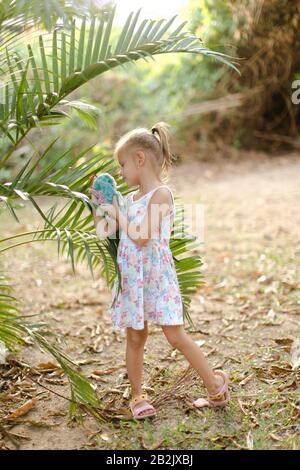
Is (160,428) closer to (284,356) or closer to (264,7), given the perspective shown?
(284,356)

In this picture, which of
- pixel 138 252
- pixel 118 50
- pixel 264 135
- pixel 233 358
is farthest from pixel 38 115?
Answer: pixel 264 135

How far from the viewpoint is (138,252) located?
278 cm

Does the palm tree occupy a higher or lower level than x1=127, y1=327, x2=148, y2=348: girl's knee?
higher

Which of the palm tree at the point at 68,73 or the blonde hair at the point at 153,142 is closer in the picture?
the palm tree at the point at 68,73

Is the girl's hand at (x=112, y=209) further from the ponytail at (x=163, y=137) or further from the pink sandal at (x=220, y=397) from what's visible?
the pink sandal at (x=220, y=397)

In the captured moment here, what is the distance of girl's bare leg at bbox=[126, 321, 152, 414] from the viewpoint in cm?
288

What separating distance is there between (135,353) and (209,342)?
118 centimetres

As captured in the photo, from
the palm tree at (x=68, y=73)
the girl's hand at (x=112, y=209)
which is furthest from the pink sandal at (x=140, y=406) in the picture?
the girl's hand at (x=112, y=209)

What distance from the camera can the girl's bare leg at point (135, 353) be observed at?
288cm

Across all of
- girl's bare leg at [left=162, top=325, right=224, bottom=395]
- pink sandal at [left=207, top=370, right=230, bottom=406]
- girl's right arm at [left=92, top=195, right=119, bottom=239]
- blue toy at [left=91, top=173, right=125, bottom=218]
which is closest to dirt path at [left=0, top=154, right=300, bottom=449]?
pink sandal at [left=207, top=370, right=230, bottom=406]

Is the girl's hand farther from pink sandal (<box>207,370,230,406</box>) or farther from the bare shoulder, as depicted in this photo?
pink sandal (<box>207,370,230,406</box>)

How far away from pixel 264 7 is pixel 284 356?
23.2 feet

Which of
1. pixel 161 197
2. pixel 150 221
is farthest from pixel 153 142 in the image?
pixel 150 221

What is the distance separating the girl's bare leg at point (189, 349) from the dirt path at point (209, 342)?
0.18m
